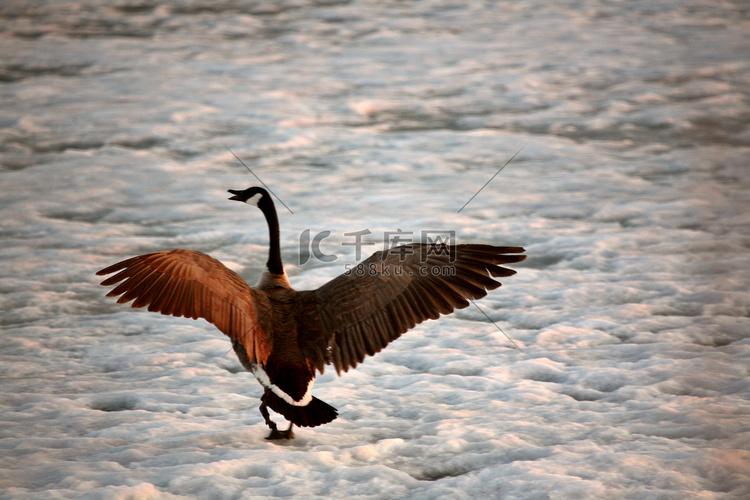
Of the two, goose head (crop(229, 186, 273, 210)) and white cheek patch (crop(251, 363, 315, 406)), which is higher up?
goose head (crop(229, 186, 273, 210))

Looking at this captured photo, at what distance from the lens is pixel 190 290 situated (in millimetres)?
3863

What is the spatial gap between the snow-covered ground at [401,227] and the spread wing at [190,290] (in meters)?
0.77

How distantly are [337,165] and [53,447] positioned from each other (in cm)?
610

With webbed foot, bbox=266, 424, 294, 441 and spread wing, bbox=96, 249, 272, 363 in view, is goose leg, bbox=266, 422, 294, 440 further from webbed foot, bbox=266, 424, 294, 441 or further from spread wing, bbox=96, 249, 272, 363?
spread wing, bbox=96, 249, 272, 363

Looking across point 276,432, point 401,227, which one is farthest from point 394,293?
point 401,227

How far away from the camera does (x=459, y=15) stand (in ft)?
55.4

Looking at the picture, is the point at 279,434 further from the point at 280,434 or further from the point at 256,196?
the point at 256,196

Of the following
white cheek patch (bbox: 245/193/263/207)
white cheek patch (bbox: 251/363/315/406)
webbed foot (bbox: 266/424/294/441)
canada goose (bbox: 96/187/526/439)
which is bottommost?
webbed foot (bbox: 266/424/294/441)

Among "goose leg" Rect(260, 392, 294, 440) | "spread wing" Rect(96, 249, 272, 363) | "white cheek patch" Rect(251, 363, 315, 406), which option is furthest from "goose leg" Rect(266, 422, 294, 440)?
"spread wing" Rect(96, 249, 272, 363)

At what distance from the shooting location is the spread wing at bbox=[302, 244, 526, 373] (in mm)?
4375

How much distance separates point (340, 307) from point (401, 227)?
3.64 meters

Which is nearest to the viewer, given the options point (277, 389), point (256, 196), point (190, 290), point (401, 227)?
point (190, 290)

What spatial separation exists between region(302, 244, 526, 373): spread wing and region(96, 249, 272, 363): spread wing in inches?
21.6

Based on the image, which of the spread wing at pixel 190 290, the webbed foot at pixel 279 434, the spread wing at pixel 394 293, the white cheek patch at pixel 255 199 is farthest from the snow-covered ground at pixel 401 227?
the white cheek patch at pixel 255 199
